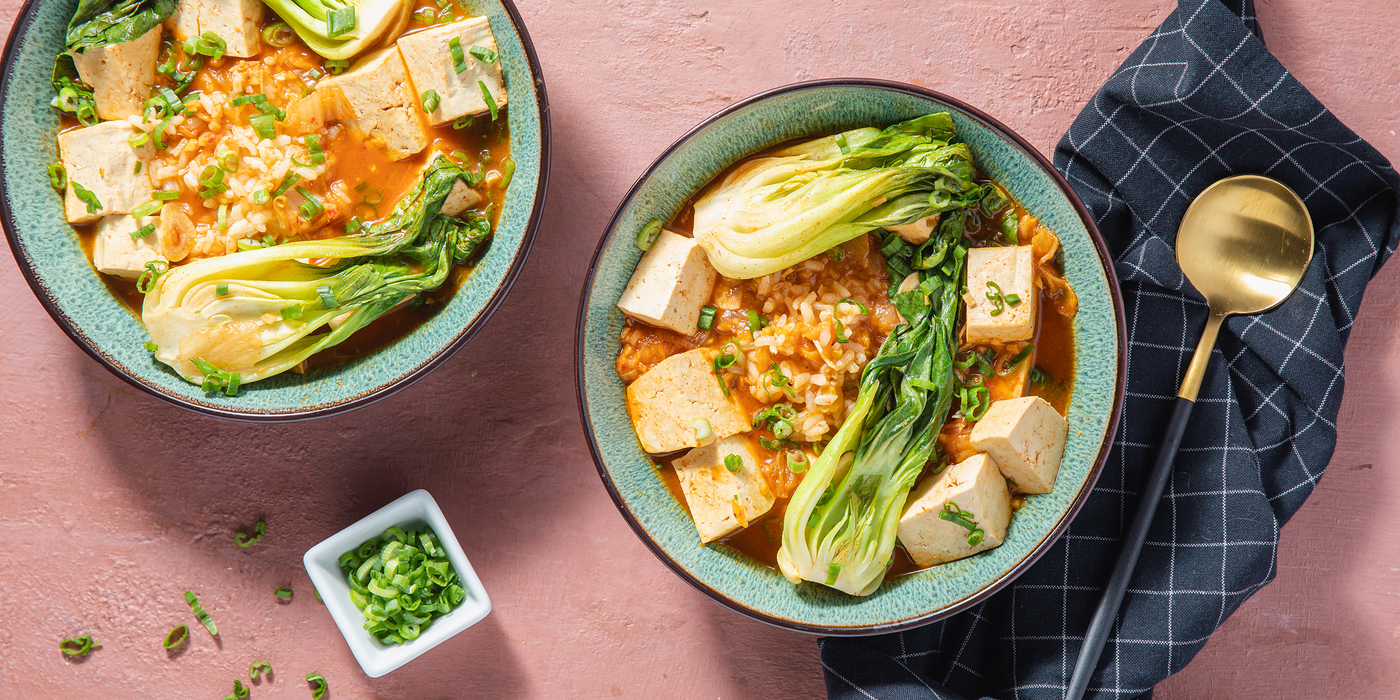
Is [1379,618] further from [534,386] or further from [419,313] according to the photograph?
[419,313]

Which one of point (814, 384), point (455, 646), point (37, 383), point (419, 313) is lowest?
point (455, 646)

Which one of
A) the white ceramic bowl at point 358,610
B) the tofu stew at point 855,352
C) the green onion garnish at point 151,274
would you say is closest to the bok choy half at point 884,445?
the tofu stew at point 855,352

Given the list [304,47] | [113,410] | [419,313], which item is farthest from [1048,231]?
[113,410]

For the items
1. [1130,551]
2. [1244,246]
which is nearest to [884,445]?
[1130,551]

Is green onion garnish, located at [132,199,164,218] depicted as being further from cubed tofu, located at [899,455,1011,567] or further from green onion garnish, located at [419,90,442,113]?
cubed tofu, located at [899,455,1011,567]

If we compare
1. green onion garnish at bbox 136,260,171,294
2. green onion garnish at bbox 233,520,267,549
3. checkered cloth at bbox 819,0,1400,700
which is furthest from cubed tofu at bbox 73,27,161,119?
checkered cloth at bbox 819,0,1400,700

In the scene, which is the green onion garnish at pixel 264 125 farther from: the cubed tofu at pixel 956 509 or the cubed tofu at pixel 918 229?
the cubed tofu at pixel 956 509
